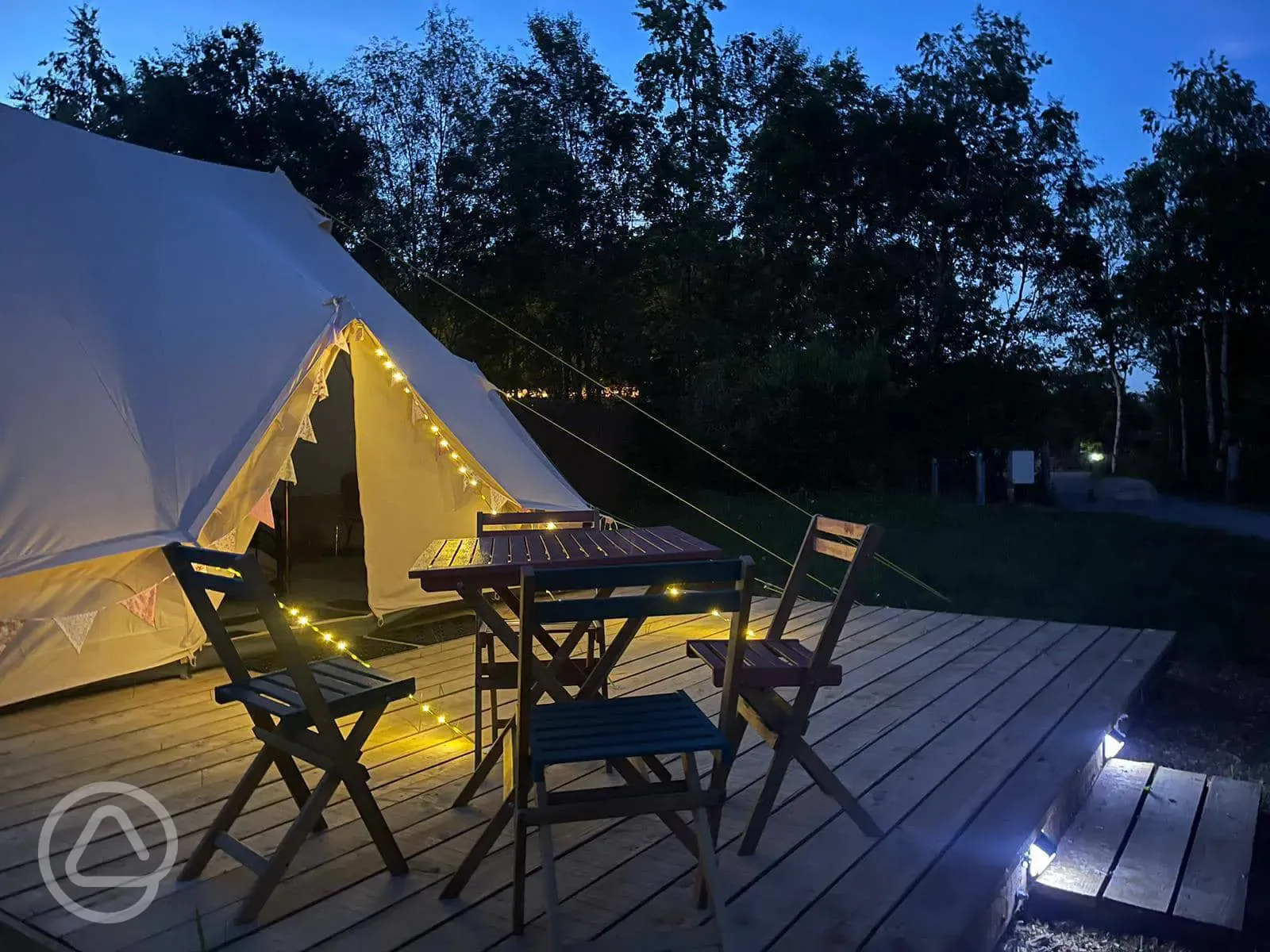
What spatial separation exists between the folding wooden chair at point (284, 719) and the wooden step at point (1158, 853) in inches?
66.5

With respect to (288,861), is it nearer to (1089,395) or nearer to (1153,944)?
(1153,944)

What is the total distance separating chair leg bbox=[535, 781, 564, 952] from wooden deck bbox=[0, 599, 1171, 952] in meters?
0.23

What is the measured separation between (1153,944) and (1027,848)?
32 centimetres

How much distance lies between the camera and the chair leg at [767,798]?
228 centimetres

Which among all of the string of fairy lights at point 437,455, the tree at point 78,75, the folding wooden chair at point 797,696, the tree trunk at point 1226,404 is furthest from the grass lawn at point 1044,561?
the tree at point 78,75

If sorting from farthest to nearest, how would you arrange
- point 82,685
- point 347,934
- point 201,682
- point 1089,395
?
point 1089,395
point 201,682
point 82,685
point 347,934

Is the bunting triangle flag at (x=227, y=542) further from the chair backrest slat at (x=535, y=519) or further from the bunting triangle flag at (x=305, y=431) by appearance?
the chair backrest slat at (x=535, y=519)

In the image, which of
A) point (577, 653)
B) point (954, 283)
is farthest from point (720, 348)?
point (577, 653)

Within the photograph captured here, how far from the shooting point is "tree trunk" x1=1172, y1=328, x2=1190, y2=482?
15273mm

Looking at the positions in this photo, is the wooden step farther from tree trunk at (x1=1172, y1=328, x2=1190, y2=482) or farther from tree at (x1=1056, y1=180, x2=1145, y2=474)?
tree trunk at (x1=1172, y1=328, x2=1190, y2=482)

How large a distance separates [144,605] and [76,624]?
0.36m

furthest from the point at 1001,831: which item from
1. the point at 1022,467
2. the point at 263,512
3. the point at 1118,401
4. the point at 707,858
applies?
Result: the point at 1118,401

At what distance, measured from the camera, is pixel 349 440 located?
6.93m
